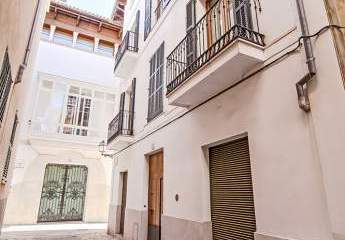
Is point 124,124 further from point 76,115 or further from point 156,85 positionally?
point 76,115

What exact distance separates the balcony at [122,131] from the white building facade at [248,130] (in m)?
1.80

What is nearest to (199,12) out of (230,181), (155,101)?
(155,101)

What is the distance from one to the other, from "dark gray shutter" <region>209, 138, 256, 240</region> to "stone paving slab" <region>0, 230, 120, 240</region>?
5.79 metres

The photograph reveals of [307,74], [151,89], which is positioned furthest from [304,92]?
[151,89]

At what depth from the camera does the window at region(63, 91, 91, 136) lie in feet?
45.9

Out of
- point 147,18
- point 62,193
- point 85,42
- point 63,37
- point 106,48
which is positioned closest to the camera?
Result: point 147,18

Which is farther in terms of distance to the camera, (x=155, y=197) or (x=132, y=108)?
(x=132, y=108)

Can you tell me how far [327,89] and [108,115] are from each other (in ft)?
44.5

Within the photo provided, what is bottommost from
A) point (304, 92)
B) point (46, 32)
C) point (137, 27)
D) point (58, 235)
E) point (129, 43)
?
point (58, 235)

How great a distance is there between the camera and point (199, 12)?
6098 mm

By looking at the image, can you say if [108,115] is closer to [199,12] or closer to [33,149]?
[33,149]

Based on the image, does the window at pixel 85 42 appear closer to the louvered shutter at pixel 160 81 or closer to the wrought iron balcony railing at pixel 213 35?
the louvered shutter at pixel 160 81

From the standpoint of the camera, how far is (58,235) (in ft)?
31.6

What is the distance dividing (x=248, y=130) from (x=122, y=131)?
609 cm
